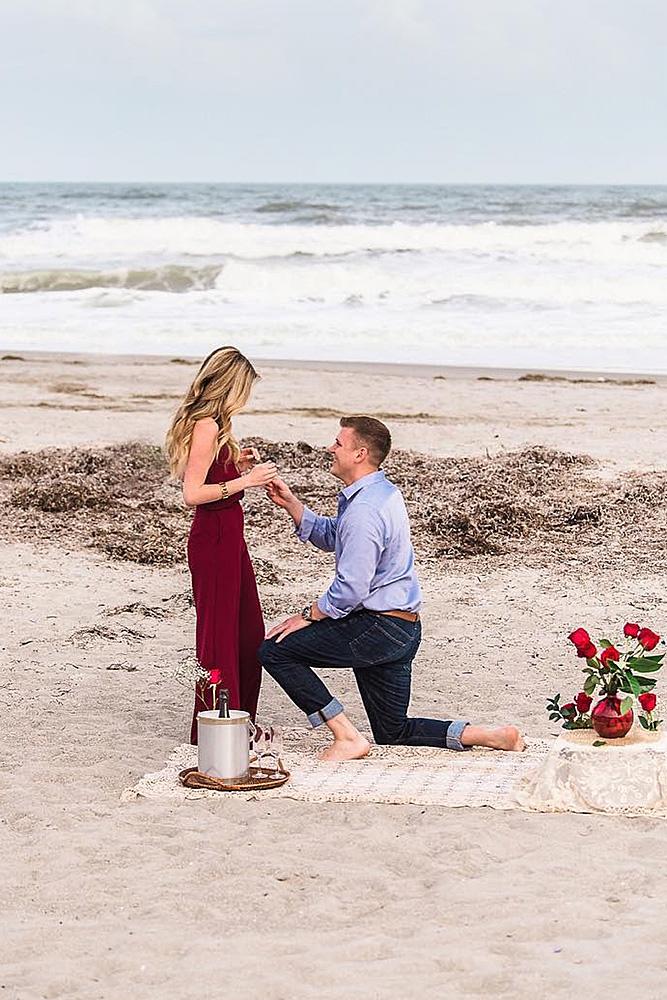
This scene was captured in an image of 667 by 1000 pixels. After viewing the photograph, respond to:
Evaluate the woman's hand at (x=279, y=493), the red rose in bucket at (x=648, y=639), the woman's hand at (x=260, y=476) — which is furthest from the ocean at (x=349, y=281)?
the red rose in bucket at (x=648, y=639)

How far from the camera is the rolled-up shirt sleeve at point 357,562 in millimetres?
5480

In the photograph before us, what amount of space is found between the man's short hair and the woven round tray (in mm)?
1254

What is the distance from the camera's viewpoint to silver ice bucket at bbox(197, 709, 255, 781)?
5.30m

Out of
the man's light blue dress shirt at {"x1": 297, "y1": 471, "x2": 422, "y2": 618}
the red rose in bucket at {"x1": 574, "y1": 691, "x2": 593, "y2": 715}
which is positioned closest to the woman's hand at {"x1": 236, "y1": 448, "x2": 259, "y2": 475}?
the man's light blue dress shirt at {"x1": 297, "y1": 471, "x2": 422, "y2": 618}

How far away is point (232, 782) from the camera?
17.5 ft

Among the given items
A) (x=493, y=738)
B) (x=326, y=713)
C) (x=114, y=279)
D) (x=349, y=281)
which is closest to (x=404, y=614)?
(x=326, y=713)

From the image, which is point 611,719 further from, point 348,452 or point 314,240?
point 314,240

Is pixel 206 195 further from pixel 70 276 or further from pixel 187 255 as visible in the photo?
pixel 70 276

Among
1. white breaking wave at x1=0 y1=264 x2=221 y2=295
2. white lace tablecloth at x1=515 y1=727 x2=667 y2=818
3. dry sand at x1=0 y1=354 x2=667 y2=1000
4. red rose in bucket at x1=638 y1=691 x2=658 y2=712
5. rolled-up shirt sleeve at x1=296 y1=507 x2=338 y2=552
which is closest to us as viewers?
dry sand at x1=0 y1=354 x2=667 y2=1000

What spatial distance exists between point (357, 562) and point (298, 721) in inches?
50.6

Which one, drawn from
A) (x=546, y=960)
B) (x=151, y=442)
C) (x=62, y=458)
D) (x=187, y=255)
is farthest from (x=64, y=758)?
(x=187, y=255)

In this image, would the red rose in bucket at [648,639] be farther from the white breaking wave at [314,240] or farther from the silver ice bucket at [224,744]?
the white breaking wave at [314,240]

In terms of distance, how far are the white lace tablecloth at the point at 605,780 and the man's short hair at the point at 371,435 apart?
4.30 feet

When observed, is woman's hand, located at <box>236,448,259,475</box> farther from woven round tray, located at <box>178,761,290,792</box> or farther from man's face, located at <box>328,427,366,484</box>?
woven round tray, located at <box>178,761,290,792</box>
